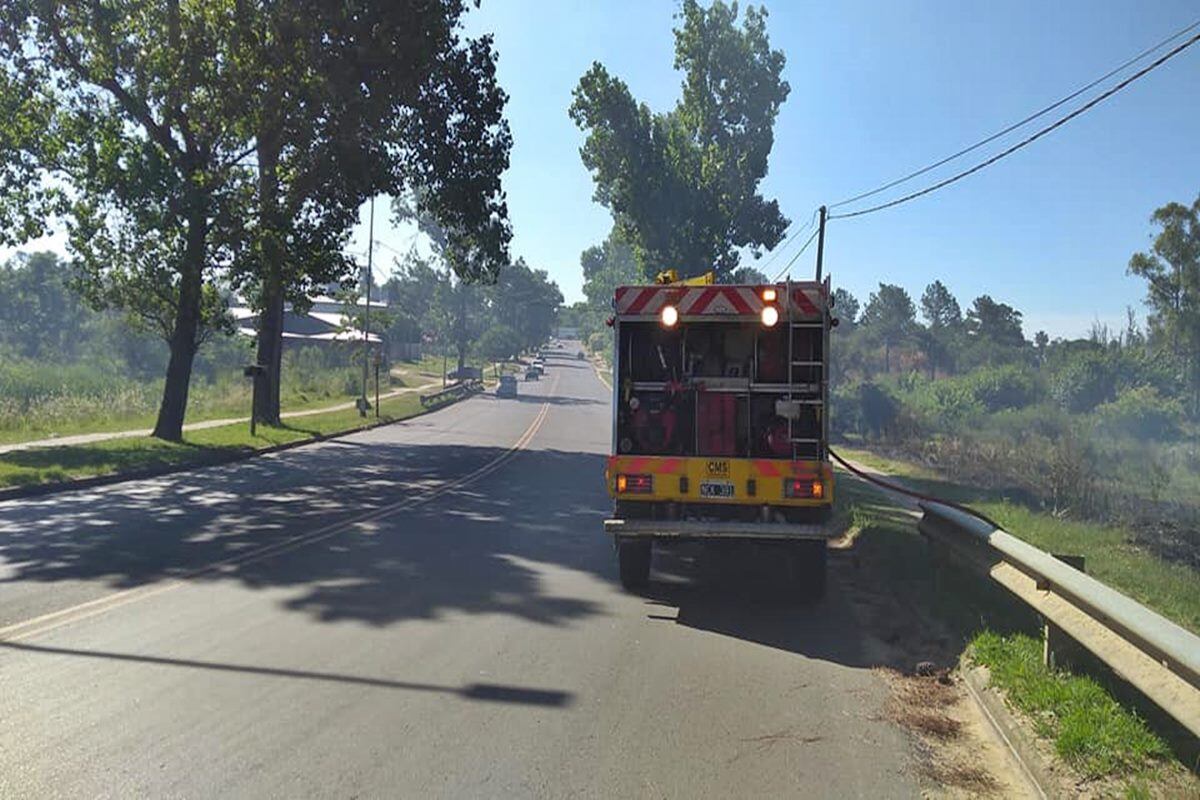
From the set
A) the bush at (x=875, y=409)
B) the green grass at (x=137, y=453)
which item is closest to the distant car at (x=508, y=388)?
the bush at (x=875, y=409)

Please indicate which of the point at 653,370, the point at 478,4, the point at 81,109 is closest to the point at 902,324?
the point at 478,4

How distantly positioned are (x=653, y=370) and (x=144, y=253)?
771 inches

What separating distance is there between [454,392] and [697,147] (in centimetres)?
2516

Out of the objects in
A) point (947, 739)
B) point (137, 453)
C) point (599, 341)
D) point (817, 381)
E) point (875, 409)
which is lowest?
point (947, 739)

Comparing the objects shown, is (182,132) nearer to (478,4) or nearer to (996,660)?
(478,4)

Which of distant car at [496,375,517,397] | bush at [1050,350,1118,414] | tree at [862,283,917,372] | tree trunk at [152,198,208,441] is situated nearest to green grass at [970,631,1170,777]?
tree trunk at [152,198,208,441]

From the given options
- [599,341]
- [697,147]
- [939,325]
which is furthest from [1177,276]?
[599,341]

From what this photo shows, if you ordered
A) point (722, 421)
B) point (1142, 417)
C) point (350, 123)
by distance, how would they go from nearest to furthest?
point (722, 421) → point (350, 123) → point (1142, 417)

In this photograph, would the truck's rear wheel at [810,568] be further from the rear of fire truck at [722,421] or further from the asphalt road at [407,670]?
the asphalt road at [407,670]

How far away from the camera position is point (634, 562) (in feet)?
29.6

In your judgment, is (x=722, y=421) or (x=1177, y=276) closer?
(x=722, y=421)

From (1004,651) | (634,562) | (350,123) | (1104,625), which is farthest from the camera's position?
(350,123)

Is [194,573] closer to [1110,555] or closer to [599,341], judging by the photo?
[1110,555]

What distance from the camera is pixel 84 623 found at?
7172 millimetres
